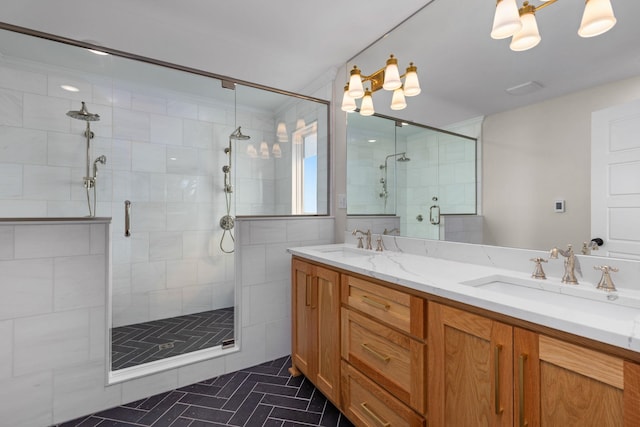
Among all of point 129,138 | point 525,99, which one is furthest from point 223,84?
point 525,99

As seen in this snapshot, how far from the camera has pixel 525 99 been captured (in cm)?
132

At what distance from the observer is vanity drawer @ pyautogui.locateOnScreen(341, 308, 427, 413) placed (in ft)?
3.71

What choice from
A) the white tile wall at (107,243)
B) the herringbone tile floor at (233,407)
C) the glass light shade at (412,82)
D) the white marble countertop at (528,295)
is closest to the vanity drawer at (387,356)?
the white marble countertop at (528,295)

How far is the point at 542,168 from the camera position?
1.28m

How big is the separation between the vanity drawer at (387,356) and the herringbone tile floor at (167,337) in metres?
1.26

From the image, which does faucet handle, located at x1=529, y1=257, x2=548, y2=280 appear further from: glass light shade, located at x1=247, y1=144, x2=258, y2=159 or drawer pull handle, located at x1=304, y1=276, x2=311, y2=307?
glass light shade, located at x1=247, y1=144, x2=258, y2=159

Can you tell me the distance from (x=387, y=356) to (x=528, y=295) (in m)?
0.62

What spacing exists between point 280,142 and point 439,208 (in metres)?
1.41

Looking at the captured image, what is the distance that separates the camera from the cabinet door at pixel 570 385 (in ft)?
2.18

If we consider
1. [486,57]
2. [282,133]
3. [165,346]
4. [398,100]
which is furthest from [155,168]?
[486,57]

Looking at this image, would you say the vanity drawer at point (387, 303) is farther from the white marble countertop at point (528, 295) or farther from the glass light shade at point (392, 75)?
the glass light shade at point (392, 75)

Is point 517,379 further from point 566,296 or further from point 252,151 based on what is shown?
point 252,151

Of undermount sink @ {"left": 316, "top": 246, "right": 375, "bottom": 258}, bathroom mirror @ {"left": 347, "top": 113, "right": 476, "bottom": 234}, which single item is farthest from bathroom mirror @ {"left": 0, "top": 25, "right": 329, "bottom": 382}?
undermount sink @ {"left": 316, "top": 246, "right": 375, "bottom": 258}

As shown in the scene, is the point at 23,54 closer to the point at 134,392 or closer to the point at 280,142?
the point at 280,142
